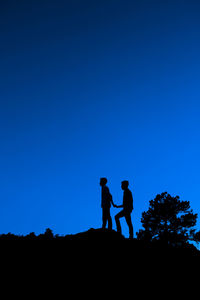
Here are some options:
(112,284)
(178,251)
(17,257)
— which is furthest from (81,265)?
(178,251)

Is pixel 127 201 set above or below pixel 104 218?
above

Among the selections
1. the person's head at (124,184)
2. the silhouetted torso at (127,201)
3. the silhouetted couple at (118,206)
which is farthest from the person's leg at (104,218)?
the person's head at (124,184)

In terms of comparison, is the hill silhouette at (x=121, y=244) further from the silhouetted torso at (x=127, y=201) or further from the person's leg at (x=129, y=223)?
the silhouetted torso at (x=127, y=201)

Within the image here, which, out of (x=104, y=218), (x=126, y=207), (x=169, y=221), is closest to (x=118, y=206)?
(x=126, y=207)

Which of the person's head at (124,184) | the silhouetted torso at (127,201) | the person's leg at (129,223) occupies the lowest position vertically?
the person's leg at (129,223)

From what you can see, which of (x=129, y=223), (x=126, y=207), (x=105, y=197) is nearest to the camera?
(x=126, y=207)

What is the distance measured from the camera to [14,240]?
11.9m

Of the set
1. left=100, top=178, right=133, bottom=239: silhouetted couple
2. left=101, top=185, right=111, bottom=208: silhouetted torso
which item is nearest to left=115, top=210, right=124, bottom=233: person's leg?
left=100, top=178, right=133, bottom=239: silhouetted couple

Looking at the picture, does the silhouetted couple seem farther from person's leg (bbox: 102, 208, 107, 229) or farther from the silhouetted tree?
the silhouetted tree

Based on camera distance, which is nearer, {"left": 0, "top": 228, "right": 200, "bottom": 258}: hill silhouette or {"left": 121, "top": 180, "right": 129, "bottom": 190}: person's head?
{"left": 0, "top": 228, "right": 200, "bottom": 258}: hill silhouette

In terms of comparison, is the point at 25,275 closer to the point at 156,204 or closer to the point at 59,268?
the point at 59,268

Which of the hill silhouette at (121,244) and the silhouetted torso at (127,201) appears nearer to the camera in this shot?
the hill silhouette at (121,244)

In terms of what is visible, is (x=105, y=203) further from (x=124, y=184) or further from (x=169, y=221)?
(x=169, y=221)

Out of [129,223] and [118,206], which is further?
[118,206]
